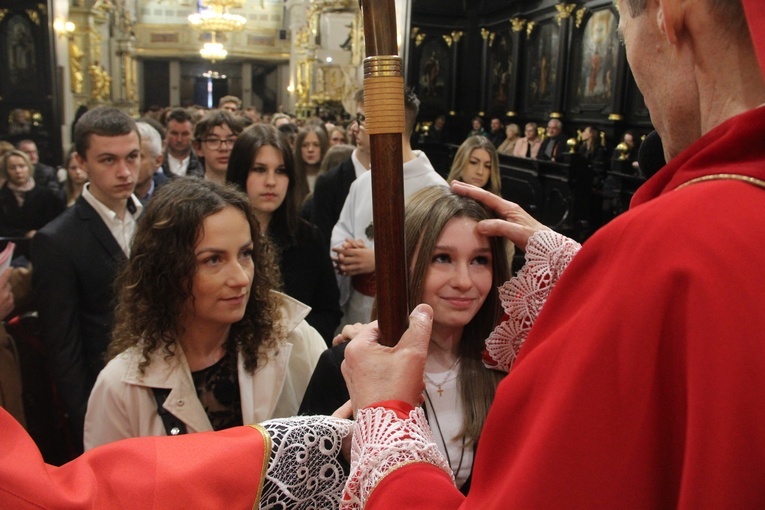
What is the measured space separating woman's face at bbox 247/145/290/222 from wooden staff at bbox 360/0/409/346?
2.13 meters

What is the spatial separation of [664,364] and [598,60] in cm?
1178

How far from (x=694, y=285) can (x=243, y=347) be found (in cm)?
155

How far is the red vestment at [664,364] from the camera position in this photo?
0.66 m

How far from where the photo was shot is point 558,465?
2.38 feet

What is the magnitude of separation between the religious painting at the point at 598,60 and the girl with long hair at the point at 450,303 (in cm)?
994

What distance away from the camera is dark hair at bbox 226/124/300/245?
10.5ft

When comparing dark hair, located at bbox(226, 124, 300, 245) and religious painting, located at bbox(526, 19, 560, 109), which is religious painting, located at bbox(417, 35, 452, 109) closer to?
religious painting, located at bbox(526, 19, 560, 109)

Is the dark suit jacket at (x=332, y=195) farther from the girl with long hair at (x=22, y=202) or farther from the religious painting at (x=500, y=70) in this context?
the religious painting at (x=500, y=70)

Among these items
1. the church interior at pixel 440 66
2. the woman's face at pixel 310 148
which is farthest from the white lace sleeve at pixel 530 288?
the church interior at pixel 440 66

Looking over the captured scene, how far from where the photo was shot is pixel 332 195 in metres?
4.20

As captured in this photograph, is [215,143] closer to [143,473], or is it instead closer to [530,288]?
[530,288]

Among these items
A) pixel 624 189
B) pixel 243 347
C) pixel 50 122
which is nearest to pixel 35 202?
pixel 243 347

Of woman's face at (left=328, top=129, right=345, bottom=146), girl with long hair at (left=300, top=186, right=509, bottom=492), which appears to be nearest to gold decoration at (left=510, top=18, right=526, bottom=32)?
woman's face at (left=328, top=129, right=345, bottom=146)

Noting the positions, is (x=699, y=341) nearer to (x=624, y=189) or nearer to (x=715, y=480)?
(x=715, y=480)
